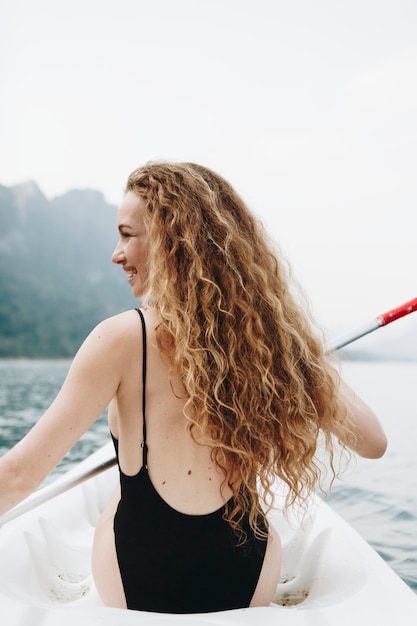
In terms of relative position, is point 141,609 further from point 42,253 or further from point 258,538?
point 42,253

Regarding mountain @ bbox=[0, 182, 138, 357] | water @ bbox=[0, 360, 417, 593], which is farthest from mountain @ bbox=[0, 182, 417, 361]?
water @ bbox=[0, 360, 417, 593]

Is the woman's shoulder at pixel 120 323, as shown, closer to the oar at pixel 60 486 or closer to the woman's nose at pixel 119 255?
the woman's nose at pixel 119 255

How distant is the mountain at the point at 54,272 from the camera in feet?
315

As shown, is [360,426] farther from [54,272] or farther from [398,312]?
[54,272]

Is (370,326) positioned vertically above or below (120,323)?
below

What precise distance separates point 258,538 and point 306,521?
970mm

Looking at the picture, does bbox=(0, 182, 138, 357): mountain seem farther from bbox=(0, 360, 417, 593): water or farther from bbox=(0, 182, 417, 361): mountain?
bbox=(0, 360, 417, 593): water

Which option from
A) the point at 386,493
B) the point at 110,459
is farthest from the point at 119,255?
the point at 386,493

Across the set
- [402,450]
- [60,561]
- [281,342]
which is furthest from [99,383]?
[402,450]

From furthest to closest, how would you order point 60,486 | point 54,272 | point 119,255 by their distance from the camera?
point 54,272 → point 60,486 → point 119,255

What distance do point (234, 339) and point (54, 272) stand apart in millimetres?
118011

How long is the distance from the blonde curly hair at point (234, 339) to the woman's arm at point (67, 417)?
13 cm

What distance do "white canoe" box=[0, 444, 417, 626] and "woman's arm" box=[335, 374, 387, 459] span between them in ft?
1.07

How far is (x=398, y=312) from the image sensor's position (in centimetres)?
204
